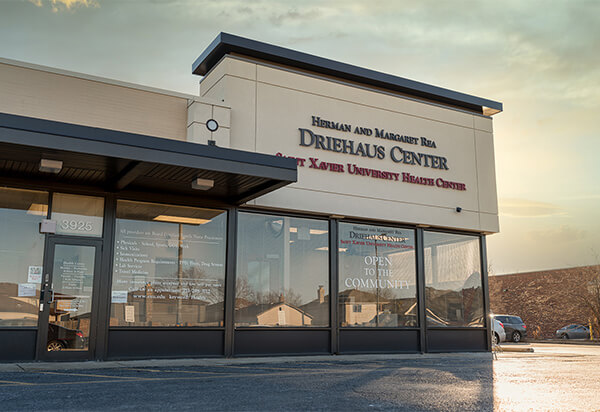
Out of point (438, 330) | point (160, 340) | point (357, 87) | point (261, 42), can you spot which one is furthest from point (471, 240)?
point (160, 340)

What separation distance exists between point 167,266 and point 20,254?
274cm

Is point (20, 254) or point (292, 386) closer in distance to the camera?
point (292, 386)

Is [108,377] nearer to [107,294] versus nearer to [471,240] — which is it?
[107,294]

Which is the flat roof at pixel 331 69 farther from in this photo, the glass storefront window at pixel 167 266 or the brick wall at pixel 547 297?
the brick wall at pixel 547 297

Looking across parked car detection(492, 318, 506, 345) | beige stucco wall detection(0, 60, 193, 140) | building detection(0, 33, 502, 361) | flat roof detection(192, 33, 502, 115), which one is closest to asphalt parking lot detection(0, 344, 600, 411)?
building detection(0, 33, 502, 361)

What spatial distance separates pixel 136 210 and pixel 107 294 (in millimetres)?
1770

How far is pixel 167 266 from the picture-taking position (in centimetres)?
1220

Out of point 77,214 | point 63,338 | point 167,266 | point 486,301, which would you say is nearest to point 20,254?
point 77,214

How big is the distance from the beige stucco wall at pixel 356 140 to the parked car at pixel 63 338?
4.59m

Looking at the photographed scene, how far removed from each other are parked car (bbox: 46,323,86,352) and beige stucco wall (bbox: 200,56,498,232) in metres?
4.59

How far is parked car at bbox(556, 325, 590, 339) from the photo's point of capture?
32469 mm

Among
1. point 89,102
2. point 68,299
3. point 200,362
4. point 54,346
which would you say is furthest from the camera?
point 89,102

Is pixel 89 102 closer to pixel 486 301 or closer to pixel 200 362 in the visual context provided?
pixel 200 362

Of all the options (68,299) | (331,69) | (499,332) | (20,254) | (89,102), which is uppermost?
(331,69)
